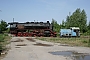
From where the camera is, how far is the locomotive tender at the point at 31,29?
5088 cm

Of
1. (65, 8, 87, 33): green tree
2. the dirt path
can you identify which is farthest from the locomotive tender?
the dirt path

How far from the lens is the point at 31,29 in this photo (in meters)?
52.5

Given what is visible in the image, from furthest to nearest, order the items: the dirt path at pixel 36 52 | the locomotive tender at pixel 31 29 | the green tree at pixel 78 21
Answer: the green tree at pixel 78 21 < the locomotive tender at pixel 31 29 < the dirt path at pixel 36 52

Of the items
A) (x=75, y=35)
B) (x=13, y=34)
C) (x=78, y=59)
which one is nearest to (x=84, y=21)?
(x=75, y=35)

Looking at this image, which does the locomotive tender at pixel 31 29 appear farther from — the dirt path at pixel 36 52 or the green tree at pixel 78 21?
the dirt path at pixel 36 52

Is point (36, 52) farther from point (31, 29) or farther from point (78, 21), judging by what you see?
point (78, 21)

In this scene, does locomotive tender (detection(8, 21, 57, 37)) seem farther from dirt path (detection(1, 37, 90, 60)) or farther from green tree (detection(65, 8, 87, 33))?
dirt path (detection(1, 37, 90, 60))

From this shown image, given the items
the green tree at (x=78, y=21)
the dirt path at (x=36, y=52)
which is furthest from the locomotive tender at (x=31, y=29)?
the dirt path at (x=36, y=52)

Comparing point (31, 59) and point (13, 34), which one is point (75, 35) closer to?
point (13, 34)

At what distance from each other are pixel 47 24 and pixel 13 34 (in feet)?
31.7

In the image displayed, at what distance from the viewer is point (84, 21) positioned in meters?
78.8

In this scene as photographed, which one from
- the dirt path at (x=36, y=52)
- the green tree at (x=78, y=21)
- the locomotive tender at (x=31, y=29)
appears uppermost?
the green tree at (x=78, y=21)

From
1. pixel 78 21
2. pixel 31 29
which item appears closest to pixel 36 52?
pixel 31 29

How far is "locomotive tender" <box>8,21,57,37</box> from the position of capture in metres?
50.9
